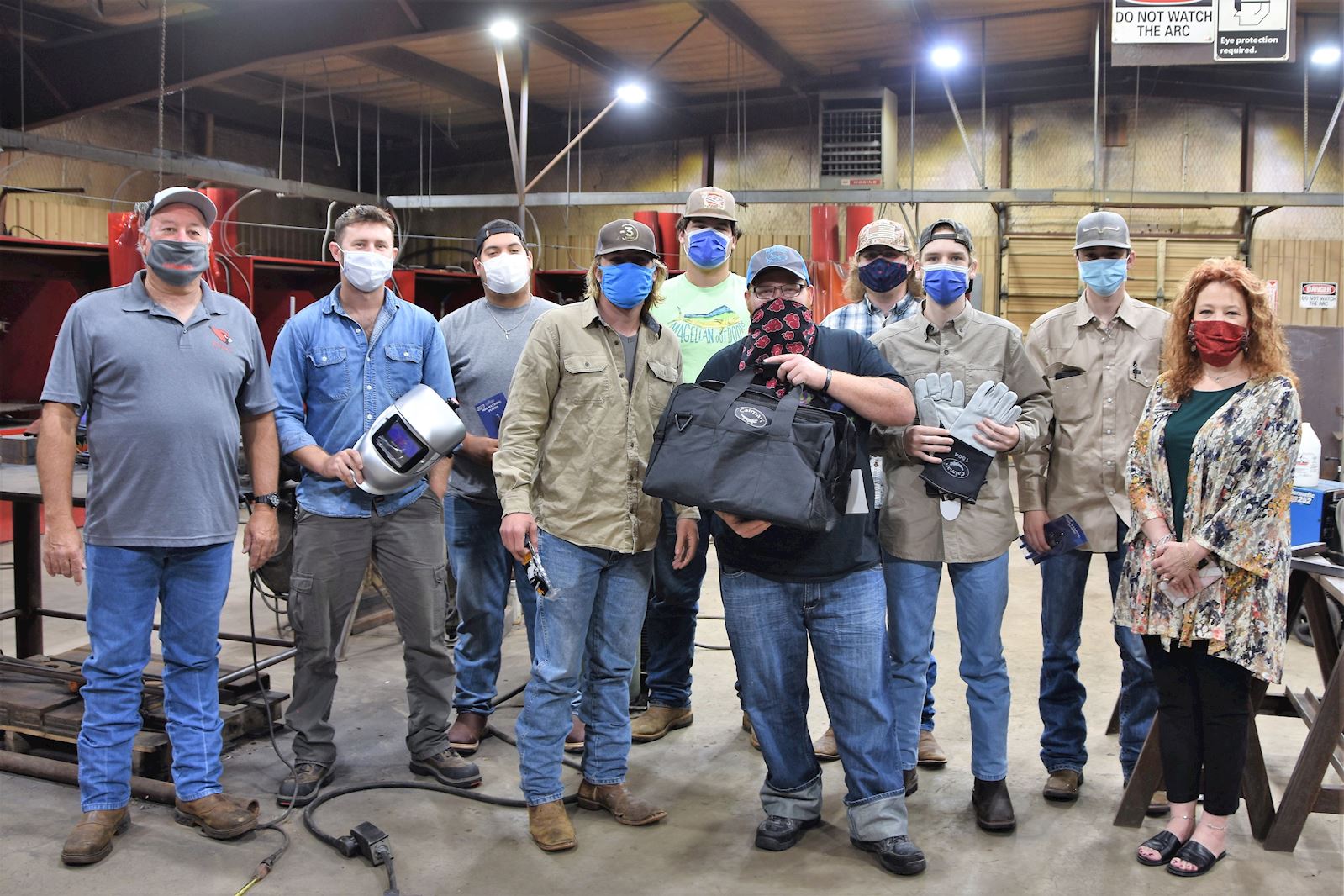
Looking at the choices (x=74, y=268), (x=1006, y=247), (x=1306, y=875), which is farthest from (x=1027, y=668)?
(x=1006, y=247)

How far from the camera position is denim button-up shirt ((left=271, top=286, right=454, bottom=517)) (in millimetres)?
3283

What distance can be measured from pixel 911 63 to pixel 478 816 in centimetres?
1041

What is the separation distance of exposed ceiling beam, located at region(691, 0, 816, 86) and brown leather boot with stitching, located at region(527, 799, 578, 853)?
7848 millimetres

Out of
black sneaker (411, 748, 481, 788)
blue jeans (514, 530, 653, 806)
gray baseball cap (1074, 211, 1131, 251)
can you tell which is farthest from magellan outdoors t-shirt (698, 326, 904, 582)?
black sneaker (411, 748, 481, 788)

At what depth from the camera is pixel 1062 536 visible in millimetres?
3182

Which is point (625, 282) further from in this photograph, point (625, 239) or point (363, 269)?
point (363, 269)

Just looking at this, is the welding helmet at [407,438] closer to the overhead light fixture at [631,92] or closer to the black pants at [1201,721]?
the black pants at [1201,721]

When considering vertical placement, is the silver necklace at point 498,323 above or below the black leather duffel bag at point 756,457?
above

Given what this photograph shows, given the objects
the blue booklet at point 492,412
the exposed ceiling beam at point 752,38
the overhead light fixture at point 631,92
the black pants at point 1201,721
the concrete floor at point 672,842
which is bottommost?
the concrete floor at point 672,842

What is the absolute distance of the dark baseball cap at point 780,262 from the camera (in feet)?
9.27

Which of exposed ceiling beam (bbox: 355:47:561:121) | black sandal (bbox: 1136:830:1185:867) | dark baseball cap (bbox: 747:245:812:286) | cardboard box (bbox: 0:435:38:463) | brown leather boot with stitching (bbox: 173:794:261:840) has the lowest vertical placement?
black sandal (bbox: 1136:830:1185:867)

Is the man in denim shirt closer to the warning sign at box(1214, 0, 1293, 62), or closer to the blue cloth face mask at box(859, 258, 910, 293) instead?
the blue cloth face mask at box(859, 258, 910, 293)

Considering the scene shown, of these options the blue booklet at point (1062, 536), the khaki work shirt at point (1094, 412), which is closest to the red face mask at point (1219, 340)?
the khaki work shirt at point (1094, 412)

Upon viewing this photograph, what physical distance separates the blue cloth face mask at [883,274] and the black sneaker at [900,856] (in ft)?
5.54
